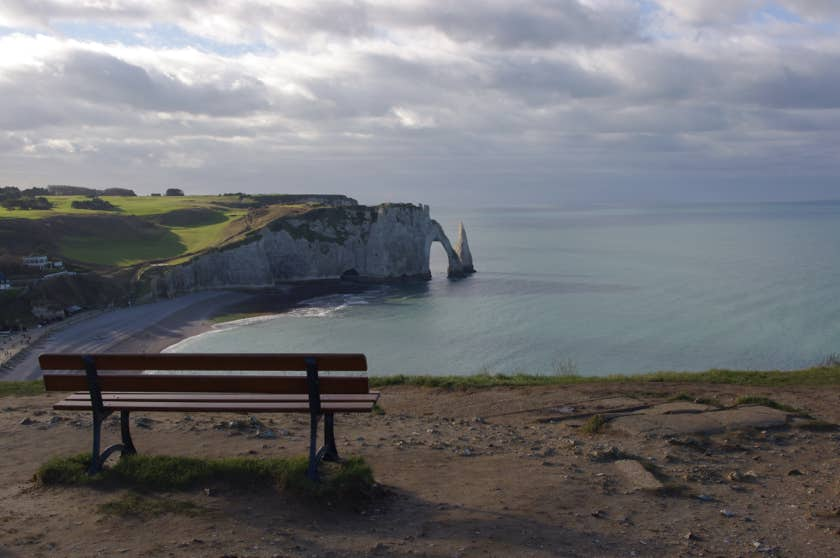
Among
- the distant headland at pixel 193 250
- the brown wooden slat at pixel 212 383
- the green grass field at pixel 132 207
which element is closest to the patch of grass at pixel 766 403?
the brown wooden slat at pixel 212 383

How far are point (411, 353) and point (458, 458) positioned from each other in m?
32.2

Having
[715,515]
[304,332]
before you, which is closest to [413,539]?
[715,515]

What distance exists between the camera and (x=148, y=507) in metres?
5.80

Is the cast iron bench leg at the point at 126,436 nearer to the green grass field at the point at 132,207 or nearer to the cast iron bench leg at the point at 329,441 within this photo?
the cast iron bench leg at the point at 329,441

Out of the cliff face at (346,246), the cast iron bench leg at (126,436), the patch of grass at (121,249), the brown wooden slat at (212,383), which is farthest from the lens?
the cliff face at (346,246)

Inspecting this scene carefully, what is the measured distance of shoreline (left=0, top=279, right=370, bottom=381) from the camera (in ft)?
134

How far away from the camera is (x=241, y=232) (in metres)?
74.8

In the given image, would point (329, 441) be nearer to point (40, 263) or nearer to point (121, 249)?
point (40, 263)

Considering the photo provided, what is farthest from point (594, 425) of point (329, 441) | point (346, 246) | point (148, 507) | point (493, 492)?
point (346, 246)

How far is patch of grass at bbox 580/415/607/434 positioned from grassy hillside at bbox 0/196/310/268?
62.2 metres

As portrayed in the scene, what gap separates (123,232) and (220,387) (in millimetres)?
80382

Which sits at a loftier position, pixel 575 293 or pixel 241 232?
pixel 241 232

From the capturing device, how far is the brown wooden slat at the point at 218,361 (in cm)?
623

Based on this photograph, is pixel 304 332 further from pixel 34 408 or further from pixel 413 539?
pixel 413 539
